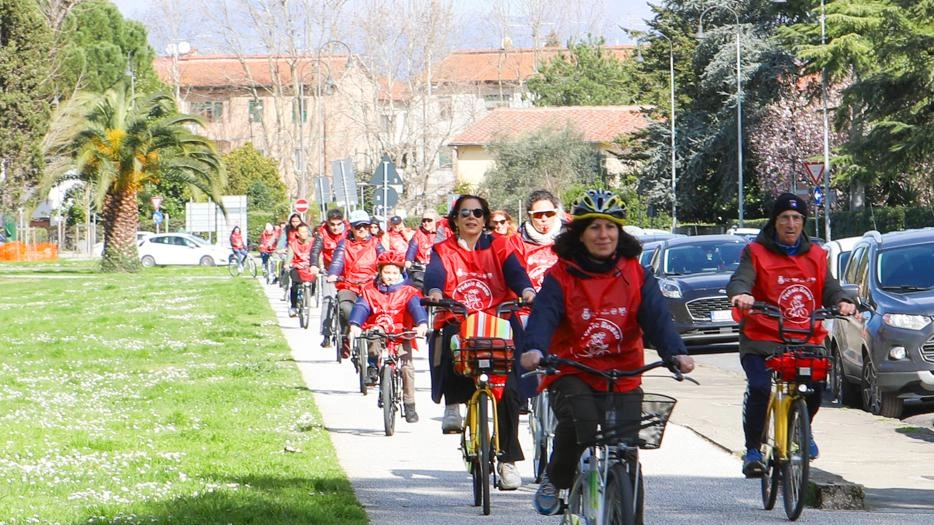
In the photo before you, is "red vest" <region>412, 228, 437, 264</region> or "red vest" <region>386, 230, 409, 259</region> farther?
"red vest" <region>386, 230, 409, 259</region>

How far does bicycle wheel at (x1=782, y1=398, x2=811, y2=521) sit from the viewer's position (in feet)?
26.7

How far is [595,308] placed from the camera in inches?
251

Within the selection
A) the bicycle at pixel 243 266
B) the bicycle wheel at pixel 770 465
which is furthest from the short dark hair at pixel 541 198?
the bicycle at pixel 243 266

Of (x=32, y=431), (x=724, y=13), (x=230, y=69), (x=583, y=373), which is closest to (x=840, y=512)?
(x=583, y=373)

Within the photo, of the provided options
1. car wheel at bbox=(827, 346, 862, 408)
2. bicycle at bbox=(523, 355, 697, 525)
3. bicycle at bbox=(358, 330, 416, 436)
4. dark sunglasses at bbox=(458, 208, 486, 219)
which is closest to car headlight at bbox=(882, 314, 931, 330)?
car wheel at bbox=(827, 346, 862, 408)

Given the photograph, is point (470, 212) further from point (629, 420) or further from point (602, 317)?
point (629, 420)

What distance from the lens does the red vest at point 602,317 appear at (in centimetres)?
639

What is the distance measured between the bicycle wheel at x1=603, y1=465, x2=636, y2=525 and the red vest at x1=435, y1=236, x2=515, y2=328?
3.44 m

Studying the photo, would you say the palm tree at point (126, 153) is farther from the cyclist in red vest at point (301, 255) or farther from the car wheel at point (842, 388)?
the car wheel at point (842, 388)

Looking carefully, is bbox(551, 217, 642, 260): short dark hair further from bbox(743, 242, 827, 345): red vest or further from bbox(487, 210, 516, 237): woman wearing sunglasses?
bbox(487, 210, 516, 237): woman wearing sunglasses

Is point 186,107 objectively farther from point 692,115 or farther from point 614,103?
point 692,115

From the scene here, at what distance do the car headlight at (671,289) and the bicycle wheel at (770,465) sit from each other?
1363 centimetres

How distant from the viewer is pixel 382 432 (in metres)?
12.6

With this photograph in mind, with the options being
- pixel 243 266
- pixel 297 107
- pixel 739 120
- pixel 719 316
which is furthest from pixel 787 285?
Answer: pixel 297 107
